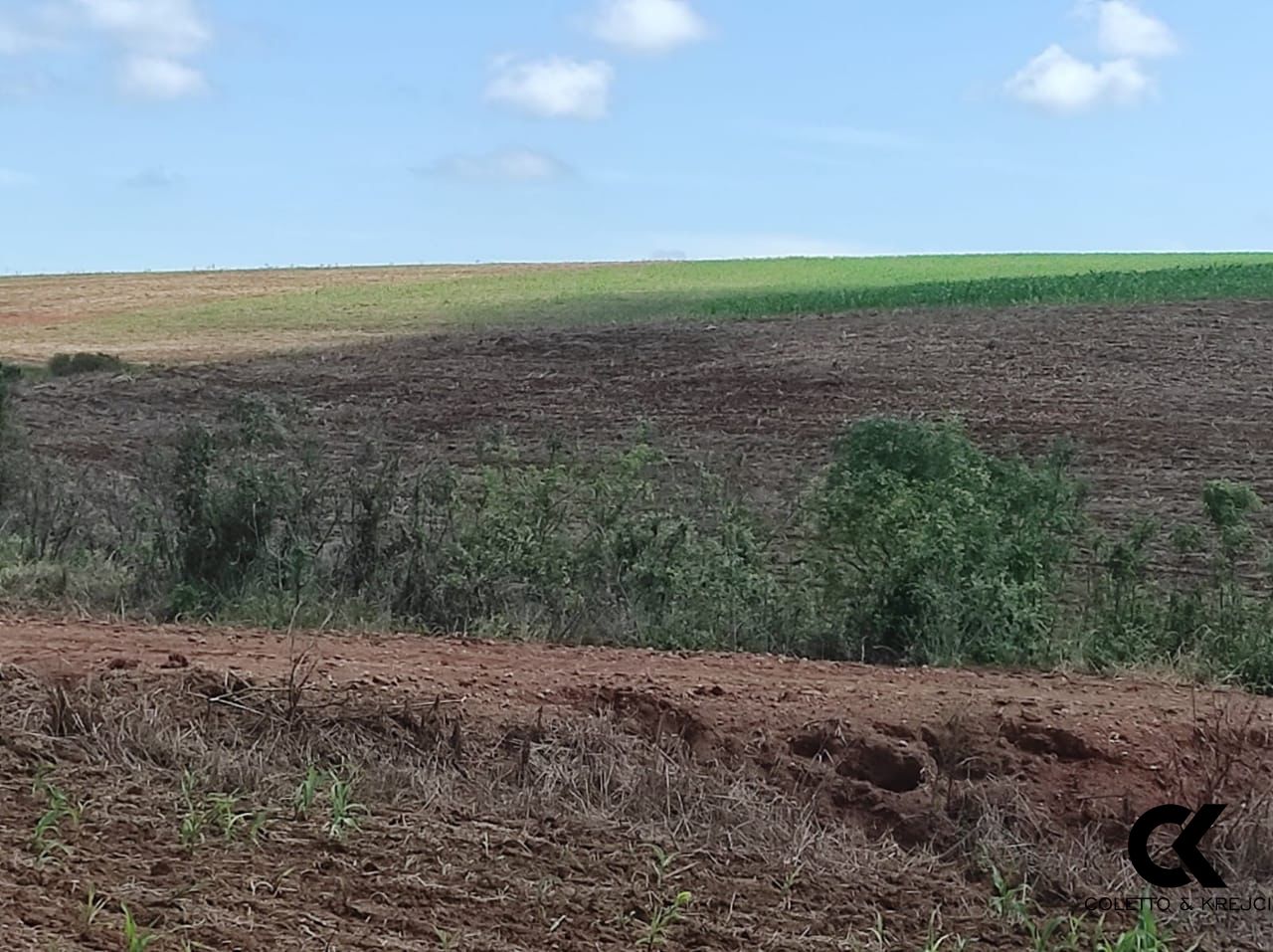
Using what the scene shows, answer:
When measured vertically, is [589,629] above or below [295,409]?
below

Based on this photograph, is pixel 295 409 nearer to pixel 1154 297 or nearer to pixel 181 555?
pixel 181 555

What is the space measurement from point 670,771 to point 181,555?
5.53m

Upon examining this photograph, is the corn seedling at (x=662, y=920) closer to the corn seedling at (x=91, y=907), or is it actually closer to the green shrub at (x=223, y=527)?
the corn seedling at (x=91, y=907)

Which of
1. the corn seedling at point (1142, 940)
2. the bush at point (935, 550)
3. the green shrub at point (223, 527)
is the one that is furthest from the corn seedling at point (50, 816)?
the bush at point (935, 550)

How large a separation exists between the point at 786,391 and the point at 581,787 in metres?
20.0

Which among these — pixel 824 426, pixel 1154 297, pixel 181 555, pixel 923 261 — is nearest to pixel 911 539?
pixel 181 555

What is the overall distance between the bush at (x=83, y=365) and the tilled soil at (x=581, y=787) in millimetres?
23852

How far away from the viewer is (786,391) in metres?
25.8

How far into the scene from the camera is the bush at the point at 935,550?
939 centimetres

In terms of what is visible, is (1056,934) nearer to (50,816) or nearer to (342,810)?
(342,810)

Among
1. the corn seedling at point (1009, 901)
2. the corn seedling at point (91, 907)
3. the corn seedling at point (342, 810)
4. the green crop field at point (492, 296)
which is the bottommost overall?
the corn seedling at point (1009, 901)

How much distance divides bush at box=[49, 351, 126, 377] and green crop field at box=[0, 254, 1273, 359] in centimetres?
463

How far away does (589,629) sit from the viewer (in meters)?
9.64

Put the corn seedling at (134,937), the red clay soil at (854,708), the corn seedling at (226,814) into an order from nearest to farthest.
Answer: the corn seedling at (134,937) < the corn seedling at (226,814) < the red clay soil at (854,708)
